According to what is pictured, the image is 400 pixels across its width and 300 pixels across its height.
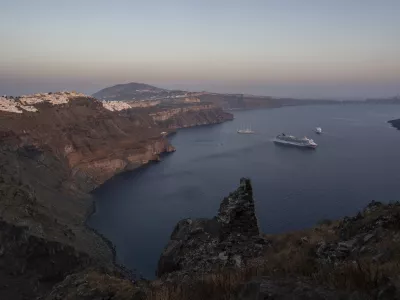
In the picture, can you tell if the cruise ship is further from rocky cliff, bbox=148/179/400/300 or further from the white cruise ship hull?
rocky cliff, bbox=148/179/400/300

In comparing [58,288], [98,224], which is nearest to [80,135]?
[98,224]

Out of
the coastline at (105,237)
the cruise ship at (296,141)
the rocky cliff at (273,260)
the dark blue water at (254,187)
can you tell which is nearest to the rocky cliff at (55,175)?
the coastline at (105,237)

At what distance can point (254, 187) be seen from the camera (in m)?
63.4

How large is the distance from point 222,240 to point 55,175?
6012cm

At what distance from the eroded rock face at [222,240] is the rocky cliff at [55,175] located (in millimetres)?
2854

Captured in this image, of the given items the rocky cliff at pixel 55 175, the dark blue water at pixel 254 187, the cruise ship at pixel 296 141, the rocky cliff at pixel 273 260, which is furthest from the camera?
the cruise ship at pixel 296 141

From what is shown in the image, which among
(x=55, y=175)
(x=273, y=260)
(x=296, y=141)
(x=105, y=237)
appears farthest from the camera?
(x=296, y=141)

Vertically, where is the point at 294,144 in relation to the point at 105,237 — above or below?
above

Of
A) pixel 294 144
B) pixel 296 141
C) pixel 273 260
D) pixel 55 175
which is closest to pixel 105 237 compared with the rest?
pixel 55 175

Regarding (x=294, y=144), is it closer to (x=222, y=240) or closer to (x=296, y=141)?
(x=296, y=141)

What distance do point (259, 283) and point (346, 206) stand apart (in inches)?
2007

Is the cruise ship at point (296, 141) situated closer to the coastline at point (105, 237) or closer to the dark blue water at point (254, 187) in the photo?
the dark blue water at point (254, 187)

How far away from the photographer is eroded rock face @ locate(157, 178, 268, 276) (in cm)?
1187

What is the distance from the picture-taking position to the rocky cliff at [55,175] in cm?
3350
